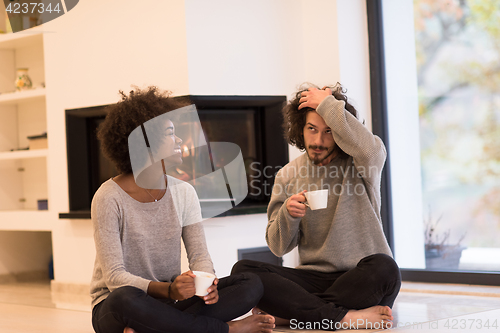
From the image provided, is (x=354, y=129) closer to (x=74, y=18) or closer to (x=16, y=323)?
(x=16, y=323)

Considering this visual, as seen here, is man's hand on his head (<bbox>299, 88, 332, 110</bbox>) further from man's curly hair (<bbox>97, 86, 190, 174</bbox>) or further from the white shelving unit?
the white shelving unit

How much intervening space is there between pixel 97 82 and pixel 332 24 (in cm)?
139

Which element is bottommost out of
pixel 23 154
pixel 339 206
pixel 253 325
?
pixel 253 325

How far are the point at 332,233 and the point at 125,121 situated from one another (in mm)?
828

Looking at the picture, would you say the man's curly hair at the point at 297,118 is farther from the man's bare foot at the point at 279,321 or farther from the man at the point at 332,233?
the man's bare foot at the point at 279,321

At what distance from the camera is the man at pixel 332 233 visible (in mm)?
1974

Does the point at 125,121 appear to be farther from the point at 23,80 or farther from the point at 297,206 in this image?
the point at 23,80

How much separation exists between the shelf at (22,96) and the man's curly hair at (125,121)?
6.15 ft

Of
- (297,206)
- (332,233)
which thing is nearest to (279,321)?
(332,233)

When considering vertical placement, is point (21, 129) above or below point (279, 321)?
above

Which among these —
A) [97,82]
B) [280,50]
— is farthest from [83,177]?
[280,50]

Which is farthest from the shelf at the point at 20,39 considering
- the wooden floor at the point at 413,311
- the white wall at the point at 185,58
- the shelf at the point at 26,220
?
the wooden floor at the point at 413,311

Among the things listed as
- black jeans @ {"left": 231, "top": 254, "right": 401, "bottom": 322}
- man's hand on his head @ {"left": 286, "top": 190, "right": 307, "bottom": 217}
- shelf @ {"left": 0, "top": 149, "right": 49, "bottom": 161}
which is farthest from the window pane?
shelf @ {"left": 0, "top": 149, "right": 49, "bottom": 161}

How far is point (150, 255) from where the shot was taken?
181cm
